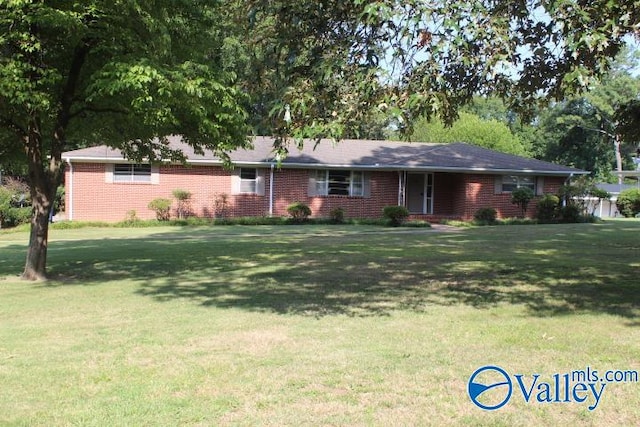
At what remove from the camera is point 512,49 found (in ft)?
19.6

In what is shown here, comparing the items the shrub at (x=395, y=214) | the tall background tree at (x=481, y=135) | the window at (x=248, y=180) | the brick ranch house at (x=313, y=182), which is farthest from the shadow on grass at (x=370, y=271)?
the tall background tree at (x=481, y=135)

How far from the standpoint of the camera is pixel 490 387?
4.69 metres

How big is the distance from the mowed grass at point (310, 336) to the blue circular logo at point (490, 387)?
0.24 feet

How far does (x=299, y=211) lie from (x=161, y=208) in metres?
5.43

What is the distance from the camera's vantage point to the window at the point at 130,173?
2423cm

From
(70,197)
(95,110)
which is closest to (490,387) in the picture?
(95,110)

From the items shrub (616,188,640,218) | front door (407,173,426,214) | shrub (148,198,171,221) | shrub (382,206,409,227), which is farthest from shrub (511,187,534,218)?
shrub (148,198,171,221)

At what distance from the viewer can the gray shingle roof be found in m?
24.5

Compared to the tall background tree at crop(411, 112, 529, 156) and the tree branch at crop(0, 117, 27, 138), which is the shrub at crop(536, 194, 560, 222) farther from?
the tall background tree at crop(411, 112, 529, 156)

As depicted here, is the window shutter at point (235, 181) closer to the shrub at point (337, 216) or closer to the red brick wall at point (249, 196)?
the red brick wall at point (249, 196)

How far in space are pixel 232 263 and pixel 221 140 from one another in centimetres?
326

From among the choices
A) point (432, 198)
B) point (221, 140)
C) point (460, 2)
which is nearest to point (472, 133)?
point (432, 198)

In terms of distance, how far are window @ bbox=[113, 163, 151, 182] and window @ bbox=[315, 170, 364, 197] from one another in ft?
23.1

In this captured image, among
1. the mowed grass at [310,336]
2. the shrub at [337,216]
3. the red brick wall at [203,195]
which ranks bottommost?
the mowed grass at [310,336]
